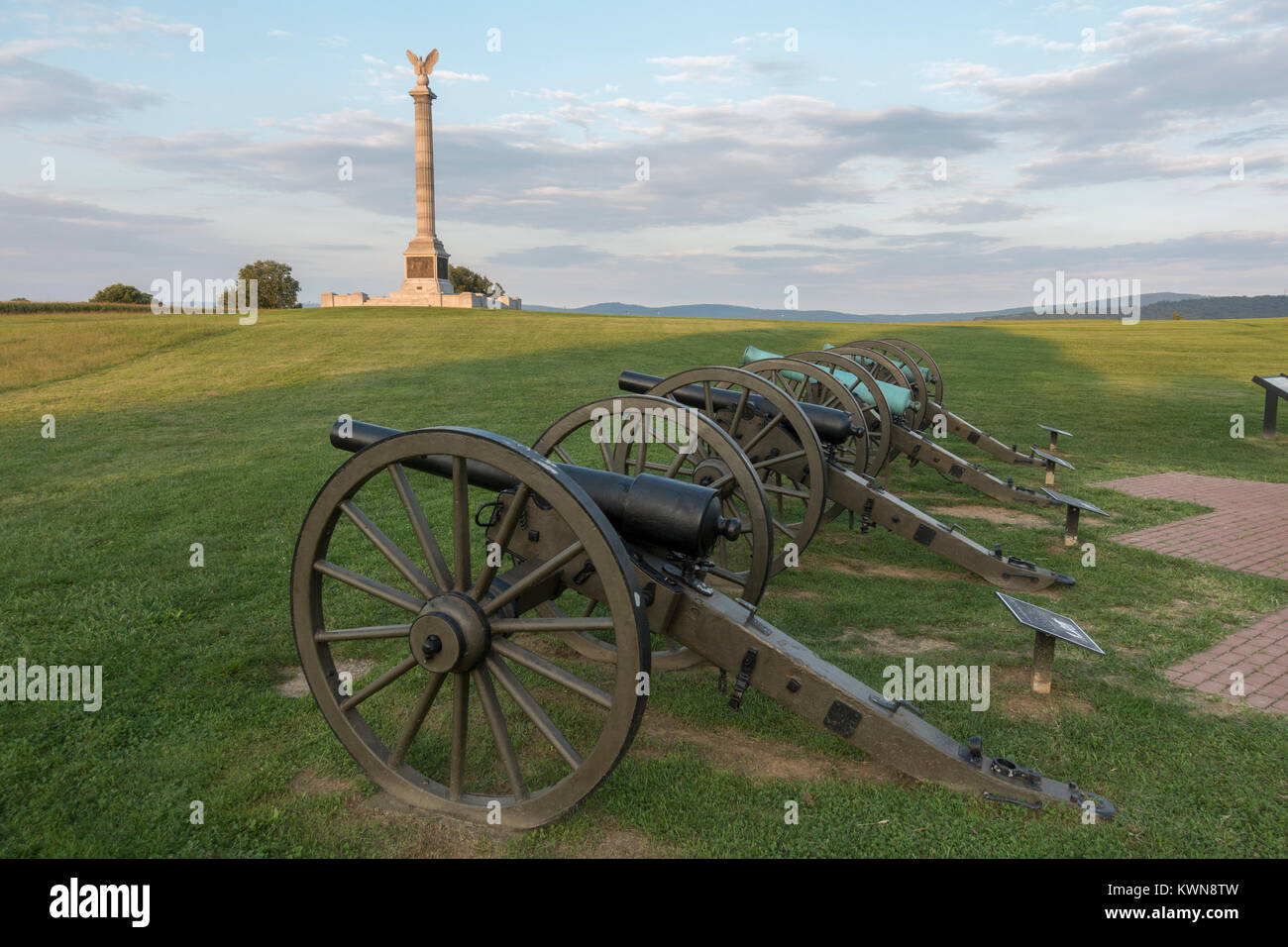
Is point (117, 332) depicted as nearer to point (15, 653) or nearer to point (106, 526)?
point (106, 526)

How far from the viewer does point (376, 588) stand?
347 centimetres

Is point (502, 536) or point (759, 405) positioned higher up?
point (759, 405)

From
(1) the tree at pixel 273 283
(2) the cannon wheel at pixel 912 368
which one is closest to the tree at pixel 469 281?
(1) the tree at pixel 273 283

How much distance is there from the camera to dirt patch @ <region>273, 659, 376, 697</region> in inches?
177

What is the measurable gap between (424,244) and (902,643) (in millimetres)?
48976

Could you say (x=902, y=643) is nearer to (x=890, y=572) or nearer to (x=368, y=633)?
(x=890, y=572)

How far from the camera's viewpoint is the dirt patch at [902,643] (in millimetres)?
5328

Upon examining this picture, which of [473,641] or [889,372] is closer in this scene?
[473,641]

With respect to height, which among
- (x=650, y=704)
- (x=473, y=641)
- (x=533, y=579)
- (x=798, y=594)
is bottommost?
(x=650, y=704)

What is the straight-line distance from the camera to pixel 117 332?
25.7 metres

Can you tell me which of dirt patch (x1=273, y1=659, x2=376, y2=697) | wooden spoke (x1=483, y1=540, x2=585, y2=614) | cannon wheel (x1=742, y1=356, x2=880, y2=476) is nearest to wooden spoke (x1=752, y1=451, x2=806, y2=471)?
cannon wheel (x1=742, y1=356, x2=880, y2=476)

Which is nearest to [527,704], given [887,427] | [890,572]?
[890,572]

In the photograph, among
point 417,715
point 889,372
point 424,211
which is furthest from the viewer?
point 424,211
